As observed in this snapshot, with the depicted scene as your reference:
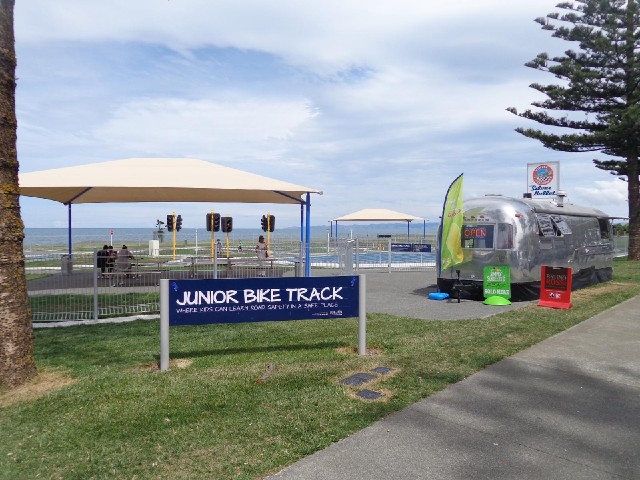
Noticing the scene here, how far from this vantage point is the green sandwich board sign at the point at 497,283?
37.1ft

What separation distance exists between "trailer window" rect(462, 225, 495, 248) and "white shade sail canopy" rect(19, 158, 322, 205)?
3.81 meters

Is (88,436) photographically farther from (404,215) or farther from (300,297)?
(404,215)

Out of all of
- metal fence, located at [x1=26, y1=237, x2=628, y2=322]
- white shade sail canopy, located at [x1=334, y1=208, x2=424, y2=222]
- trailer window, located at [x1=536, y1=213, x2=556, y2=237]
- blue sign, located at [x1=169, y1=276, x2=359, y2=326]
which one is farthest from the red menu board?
white shade sail canopy, located at [x1=334, y1=208, x2=424, y2=222]

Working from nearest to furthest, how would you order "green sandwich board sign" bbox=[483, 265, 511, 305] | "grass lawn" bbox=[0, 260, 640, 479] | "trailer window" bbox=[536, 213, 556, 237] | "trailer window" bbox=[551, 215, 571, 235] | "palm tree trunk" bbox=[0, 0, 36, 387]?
"grass lawn" bbox=[0, 260, 640, 479], "palm tree trunk" bbox=[0, 0, 36, 387], "green sandwich board sign" bbox=[483, 265, 511, 305], "trailer window" bbox=[536, 213, 556, 237], "trailer window" bbox=[551, 215, 571, 235]

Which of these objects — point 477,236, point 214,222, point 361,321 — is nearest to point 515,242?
point 477,236

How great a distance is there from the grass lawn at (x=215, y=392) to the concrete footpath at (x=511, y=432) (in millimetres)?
258

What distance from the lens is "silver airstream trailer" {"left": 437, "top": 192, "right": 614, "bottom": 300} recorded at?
1149 cm

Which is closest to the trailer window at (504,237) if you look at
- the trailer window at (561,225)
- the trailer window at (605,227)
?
the trailer window at (561,225)

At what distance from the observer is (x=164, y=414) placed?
4.52m

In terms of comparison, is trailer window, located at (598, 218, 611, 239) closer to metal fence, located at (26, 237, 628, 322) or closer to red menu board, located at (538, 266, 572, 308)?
red menu board, located at (538, 266, 572, 308)

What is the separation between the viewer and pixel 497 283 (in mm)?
11430

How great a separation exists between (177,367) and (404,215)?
2700 cm

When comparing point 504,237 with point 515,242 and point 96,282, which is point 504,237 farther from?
point 96,282

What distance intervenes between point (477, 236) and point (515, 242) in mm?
908
